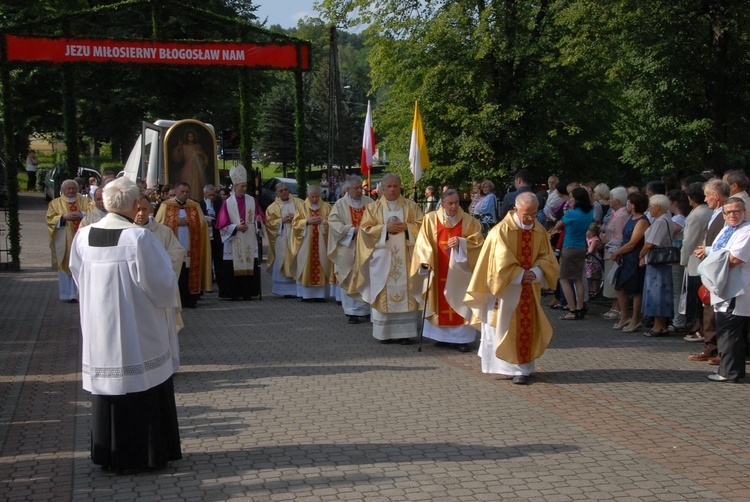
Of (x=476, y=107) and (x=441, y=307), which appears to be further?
(x=476, y=107)

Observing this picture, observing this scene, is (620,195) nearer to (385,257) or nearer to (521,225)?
(385,257)

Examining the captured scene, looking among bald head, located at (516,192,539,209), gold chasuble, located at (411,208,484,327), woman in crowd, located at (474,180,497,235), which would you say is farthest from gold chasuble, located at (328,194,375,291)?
bald head, located at (516,192,539,209)

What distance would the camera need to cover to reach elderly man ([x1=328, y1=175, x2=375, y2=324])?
12.4 metres

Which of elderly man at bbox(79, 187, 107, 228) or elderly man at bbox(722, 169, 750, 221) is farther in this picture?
elderly man at bbox(79, 187, 107, 228)

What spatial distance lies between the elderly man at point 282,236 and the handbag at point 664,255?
6.00m

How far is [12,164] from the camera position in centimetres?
1741

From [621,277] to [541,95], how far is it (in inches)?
606

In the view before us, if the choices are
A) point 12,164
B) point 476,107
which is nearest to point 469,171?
point 476,107

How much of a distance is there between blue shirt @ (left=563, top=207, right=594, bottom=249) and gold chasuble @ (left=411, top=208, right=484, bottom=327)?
2.38 meters

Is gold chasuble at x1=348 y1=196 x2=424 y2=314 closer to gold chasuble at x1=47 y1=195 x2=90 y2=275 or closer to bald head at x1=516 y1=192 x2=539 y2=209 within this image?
bald head at x1=516 y1=192 x2=539 y2=209

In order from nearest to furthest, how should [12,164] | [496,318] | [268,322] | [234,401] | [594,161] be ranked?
[234,401], [496,318], [268,322], [12,164], [594,161]

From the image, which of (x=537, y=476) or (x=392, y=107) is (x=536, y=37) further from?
(x=537, y=476)

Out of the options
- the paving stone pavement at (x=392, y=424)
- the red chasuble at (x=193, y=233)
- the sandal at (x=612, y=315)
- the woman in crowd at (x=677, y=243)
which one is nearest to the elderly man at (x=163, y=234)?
the paving stone pavement at (x=392, y=424)

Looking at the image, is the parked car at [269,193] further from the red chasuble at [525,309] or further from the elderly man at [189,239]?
the red chasuble at [525,309]
